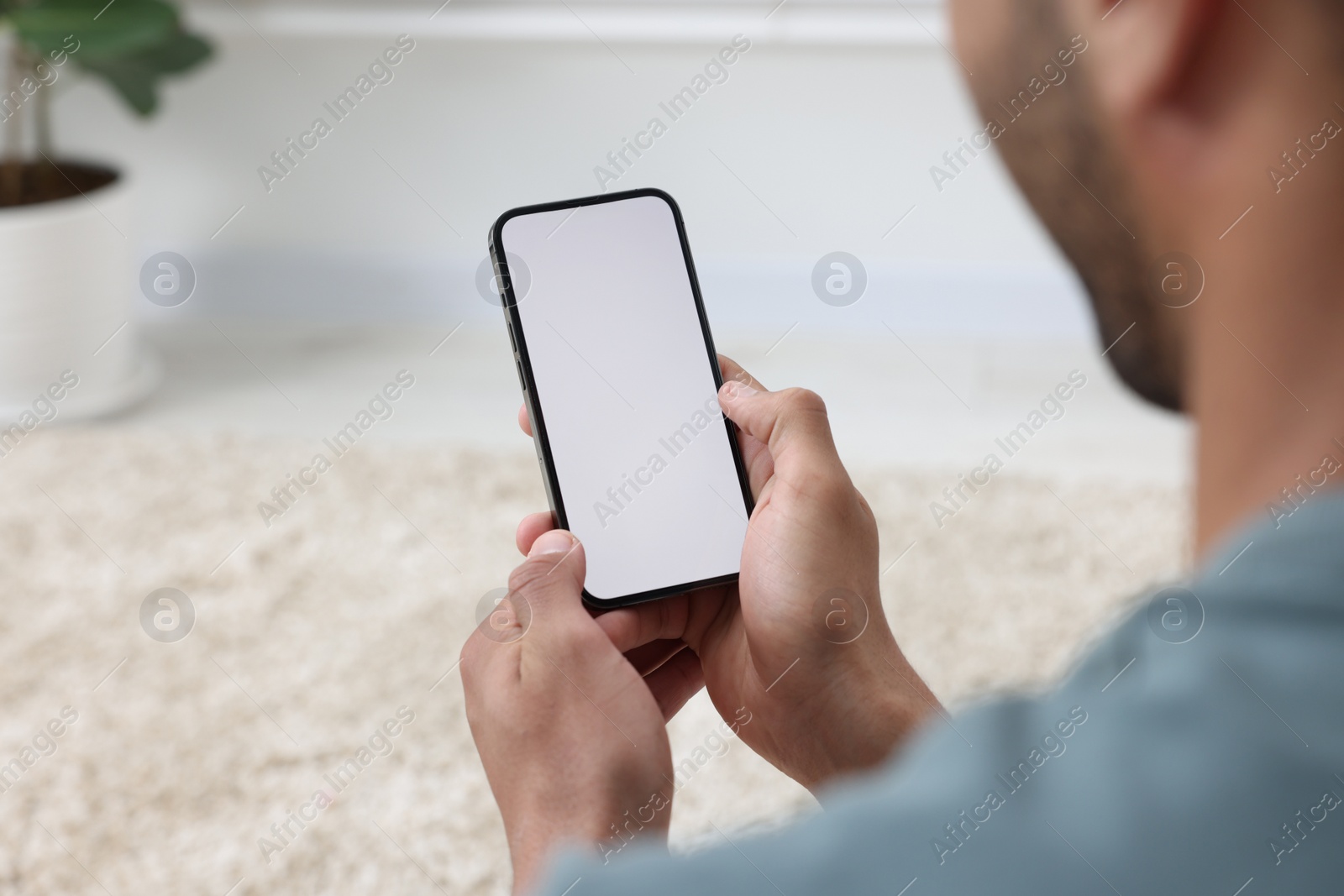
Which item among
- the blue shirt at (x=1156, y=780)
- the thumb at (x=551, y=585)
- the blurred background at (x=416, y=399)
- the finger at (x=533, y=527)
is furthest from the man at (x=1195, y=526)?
the blurred background at (x=416, y=399)

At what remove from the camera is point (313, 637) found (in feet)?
5.04

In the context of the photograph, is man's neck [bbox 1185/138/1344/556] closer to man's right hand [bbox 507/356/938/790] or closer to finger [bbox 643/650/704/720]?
man's right hand [bbox 507/356/938/790]

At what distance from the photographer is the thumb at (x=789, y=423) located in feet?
2.51

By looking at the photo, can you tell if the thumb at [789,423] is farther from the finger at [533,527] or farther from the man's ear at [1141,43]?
the man's ear at [1141,43]

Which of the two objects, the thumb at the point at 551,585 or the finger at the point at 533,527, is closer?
the thumb at the point at 551,585

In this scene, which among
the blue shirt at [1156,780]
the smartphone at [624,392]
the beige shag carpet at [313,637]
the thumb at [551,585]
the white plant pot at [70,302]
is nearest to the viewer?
the blue shirt at [1156,780]

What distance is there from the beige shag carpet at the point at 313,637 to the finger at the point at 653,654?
0.46m

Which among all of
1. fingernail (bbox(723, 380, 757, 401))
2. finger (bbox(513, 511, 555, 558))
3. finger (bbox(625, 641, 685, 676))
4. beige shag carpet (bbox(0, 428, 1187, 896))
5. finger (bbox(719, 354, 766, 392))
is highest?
Result: fingernail (bbox(723, 380, 757, 401))

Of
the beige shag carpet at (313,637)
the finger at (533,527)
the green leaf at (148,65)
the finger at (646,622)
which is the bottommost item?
the beige shag carpet at (313,637)

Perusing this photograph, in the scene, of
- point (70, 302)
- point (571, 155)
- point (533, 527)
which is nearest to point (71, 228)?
point (70, 302)

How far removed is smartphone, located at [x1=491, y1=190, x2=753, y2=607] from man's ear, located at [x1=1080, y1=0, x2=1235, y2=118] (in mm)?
525

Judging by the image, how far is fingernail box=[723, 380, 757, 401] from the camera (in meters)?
0.81

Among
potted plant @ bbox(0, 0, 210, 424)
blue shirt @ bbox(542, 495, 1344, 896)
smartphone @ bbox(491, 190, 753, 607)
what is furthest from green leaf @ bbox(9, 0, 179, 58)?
blue shirt @ bbox(542, 495, 1344, 896)

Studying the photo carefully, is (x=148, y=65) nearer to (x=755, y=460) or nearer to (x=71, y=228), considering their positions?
(x=71, y=228)
